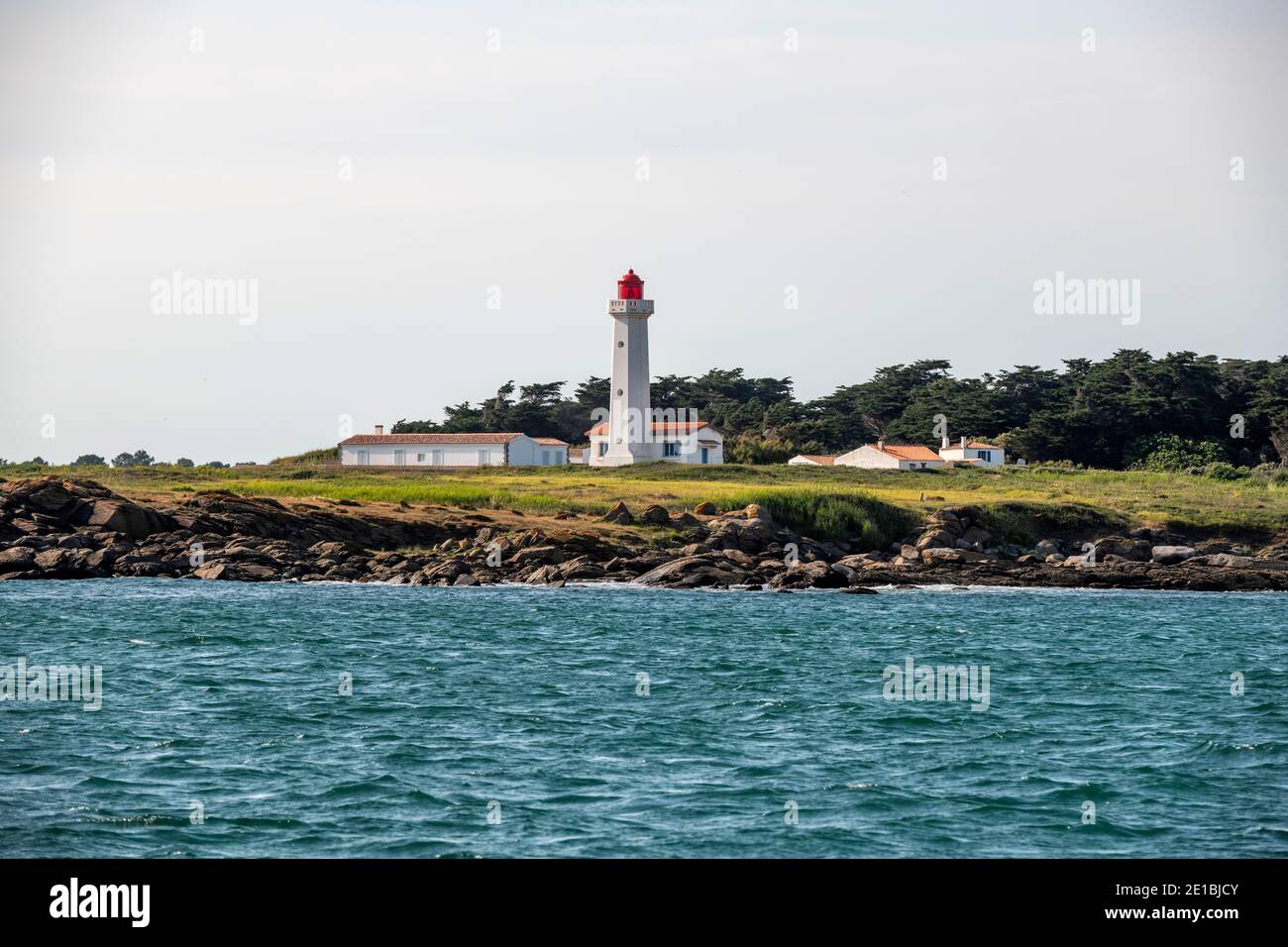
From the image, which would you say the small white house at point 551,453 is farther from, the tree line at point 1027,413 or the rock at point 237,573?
the rock at point 237,573

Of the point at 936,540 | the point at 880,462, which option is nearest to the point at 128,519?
the point at 936,540

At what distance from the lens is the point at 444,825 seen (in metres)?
15.6

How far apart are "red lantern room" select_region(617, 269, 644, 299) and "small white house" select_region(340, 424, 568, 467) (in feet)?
36.0

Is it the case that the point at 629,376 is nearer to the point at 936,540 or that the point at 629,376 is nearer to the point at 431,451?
the point at 431,451

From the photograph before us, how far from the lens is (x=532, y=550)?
5103 cm

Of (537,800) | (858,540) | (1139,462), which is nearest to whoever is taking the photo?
(537,800)

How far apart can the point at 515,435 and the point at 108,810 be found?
68.9 meters

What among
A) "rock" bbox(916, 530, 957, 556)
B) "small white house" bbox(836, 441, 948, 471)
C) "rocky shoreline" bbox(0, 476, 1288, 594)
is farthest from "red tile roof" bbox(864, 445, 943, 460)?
"rock" bbox(916, 530, 957, 556)

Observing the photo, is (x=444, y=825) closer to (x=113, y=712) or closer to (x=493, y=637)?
(x=113, y=712)

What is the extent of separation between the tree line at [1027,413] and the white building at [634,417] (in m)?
5.38

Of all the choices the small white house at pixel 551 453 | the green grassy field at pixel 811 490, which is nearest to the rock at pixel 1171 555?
the green grassy field at pixel 811 490

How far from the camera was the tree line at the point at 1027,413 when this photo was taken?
92062mm
